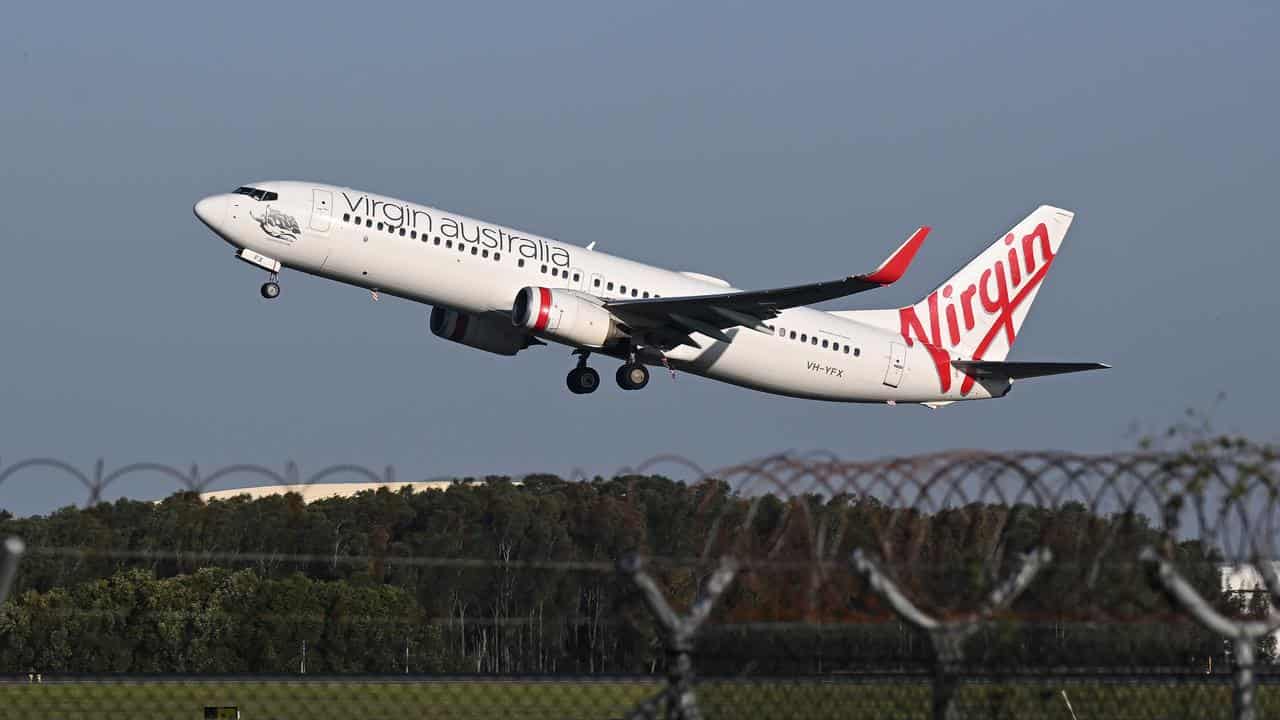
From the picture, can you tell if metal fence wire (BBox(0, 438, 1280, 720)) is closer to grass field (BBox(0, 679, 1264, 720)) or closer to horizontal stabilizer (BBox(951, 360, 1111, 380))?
grass field (BBox(0, 679, 1264, 720))

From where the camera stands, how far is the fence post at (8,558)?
741 cm

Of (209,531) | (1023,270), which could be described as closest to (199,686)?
(209,531)

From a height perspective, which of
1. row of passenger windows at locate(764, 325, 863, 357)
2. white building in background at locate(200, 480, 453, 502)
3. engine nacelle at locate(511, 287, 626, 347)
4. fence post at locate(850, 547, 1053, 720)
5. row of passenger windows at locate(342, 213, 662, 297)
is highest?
row of passenger windows at locate(342, 213, 662, 297)

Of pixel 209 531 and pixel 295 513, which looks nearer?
pixel 295 513

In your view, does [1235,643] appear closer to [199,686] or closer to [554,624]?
[554,624]

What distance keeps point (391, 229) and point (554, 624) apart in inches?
741

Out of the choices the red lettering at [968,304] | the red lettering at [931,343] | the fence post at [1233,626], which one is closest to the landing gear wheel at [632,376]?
the red lettering at [931,343]

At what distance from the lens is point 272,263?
4091cm

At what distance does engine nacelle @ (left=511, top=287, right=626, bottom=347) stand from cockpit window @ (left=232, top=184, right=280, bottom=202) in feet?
19.9

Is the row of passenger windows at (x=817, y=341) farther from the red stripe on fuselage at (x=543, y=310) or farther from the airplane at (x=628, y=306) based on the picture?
the red stripe on fuselage at (x=543, y=310)

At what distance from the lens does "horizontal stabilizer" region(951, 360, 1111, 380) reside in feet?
147

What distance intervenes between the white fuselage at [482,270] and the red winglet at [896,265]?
245 inches

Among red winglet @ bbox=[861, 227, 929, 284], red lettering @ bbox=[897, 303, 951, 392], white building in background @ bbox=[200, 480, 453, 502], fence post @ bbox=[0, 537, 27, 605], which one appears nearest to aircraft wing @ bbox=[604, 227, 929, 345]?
red winglet @ bbox=[861, 227, 929, 284]

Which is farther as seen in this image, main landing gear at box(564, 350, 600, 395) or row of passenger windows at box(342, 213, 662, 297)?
main landing gear at box(564, 350, 600, 395)
